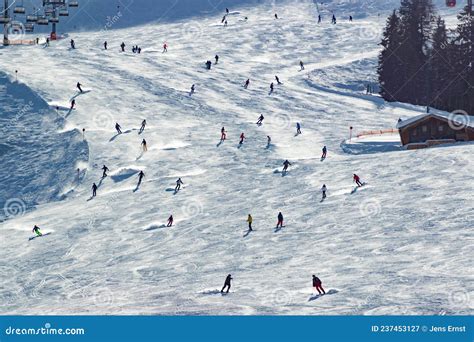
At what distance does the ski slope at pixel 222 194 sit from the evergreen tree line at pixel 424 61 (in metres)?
3.06

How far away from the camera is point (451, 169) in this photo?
4856 centimetres

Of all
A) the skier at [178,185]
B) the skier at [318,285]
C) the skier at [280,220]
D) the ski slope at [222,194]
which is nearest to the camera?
the skier at [318,285]

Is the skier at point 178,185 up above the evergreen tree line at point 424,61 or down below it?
below

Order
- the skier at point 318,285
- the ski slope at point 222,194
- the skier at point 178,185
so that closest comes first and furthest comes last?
the skier at point 318,285
the ski slope at point 222,194
the skier at point 178,185

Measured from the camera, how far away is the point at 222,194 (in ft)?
167

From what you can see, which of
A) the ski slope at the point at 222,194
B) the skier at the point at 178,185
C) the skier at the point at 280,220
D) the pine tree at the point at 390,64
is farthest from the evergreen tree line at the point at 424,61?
the skier at the point at 280,220

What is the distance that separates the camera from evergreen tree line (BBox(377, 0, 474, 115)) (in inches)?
3120

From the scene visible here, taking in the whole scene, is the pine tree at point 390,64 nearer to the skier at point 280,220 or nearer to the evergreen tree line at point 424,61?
the evergreen tree line at point 424,61

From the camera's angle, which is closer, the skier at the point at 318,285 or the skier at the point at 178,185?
the skier at the point at 318,285

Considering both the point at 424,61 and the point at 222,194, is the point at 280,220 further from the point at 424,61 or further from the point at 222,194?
the point at 424,61

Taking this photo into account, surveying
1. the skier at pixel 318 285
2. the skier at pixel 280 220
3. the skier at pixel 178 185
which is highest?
the skier at pixel 318 285

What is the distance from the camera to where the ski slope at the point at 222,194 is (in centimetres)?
3244

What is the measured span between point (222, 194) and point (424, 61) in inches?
1533
